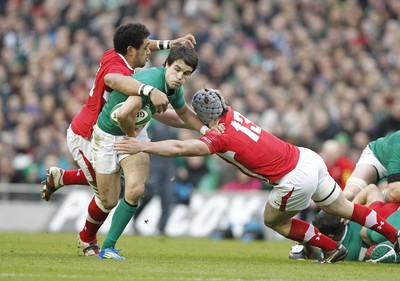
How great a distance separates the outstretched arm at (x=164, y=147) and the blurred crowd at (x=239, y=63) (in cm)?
971

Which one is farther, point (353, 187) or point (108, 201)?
point (353, 187)

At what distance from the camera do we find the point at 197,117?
1203 centimetres

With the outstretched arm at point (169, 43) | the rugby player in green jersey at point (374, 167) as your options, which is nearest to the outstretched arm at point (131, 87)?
the outstretched arm at point (169, 43)

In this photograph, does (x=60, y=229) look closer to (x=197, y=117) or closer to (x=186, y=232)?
(x=186, y=232)

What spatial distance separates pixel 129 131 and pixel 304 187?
189 centimetres

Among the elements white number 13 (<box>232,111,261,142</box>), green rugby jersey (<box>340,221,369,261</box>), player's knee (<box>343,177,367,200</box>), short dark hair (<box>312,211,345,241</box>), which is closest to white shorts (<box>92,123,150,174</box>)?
white number 13 (<box>232,111,261,142</box>)

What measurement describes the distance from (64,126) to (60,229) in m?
2.66

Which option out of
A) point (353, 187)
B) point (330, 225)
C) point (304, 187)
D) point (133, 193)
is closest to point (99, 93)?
point (133, 193)

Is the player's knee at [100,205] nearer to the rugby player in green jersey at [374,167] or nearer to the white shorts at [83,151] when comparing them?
the white shorts at [83,151]

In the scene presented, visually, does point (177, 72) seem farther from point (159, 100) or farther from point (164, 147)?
point (164, 147)

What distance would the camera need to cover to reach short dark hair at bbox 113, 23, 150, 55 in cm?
1205

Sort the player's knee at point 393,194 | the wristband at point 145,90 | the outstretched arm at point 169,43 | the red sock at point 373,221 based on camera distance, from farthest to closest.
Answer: the outstretched arm at point 169,43 < the player's knee at point 393,194 < the red sock at point 373,221 < the wristband at point 145,90

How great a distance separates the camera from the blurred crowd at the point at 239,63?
21.5 metres

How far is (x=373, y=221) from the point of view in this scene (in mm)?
11734
